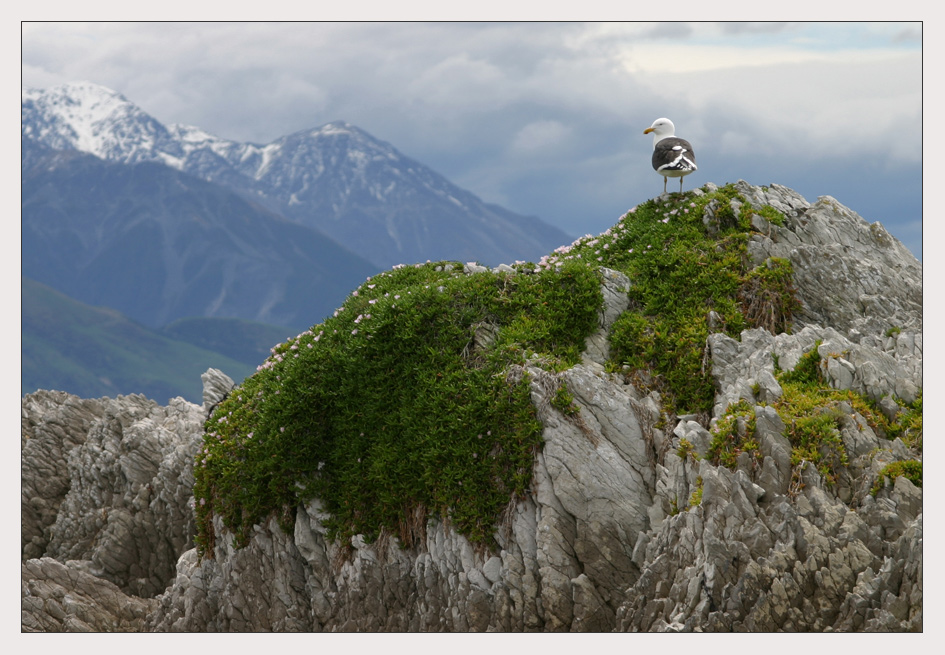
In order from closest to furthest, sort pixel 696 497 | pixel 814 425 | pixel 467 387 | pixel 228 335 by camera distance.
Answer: pixel 696 497
pixel 814 425
pixel 467 387
pixel 228 335

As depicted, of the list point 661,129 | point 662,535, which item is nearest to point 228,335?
point 661,129

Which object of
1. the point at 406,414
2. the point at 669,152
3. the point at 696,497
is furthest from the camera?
the point at 669,152

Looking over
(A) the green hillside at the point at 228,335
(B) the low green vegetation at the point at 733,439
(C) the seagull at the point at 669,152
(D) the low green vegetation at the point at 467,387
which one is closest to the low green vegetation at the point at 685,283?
(D) the low green vegetation at the point at 467,387

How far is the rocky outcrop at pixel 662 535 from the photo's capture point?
9.41 m

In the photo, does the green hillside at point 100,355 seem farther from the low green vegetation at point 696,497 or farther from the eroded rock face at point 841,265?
the low green vegetation at point 696,497

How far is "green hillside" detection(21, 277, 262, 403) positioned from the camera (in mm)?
150375

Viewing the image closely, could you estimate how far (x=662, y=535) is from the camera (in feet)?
33.9

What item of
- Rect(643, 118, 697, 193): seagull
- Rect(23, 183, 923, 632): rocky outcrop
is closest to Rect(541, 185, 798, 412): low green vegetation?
Rect(23, 183, 923, 632): rocky outcrop

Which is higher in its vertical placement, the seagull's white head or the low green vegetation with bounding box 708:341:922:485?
the seagull's white head

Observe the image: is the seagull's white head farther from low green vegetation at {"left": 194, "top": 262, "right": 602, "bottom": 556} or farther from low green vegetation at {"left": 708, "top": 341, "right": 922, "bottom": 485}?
low green vegetation at {"left": 708, "top": 341, "right": 922, "bottom": 485}

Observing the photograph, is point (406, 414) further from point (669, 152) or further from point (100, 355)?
point (100, 355)

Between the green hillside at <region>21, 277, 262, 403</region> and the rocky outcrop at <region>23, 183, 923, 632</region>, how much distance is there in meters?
141

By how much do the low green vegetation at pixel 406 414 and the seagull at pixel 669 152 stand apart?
9.46ft

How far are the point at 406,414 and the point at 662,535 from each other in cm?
430
